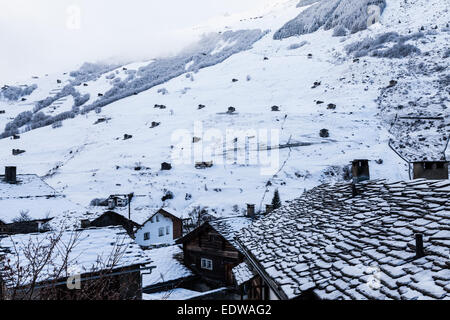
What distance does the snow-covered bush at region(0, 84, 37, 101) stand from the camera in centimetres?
10862

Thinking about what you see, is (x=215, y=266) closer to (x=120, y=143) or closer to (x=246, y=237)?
(x=246, y=237)

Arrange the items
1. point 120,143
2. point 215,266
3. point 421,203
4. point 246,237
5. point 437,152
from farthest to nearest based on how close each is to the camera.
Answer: point 120,143, point 437,152, point 215,266, point 246,237, point 421,203

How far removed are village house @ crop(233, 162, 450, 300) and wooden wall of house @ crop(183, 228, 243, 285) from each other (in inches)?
471

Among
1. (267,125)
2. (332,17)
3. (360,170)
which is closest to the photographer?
(360,170)

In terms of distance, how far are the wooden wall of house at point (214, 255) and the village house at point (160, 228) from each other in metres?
9.02

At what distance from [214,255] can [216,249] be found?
49 cm

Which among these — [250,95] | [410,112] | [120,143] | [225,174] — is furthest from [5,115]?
[410,112]

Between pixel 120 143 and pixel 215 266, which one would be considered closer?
pixel 215 266

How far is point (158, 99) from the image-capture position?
74000 mm

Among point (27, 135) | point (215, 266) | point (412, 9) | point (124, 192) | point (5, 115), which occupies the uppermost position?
point (412, 9)

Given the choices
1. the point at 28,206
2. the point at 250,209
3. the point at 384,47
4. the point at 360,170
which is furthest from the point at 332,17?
the point at 360,170

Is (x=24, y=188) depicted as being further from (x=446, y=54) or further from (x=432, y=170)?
(x=446, y=54)

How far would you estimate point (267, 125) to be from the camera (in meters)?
50.6

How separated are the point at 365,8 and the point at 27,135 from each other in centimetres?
8990
